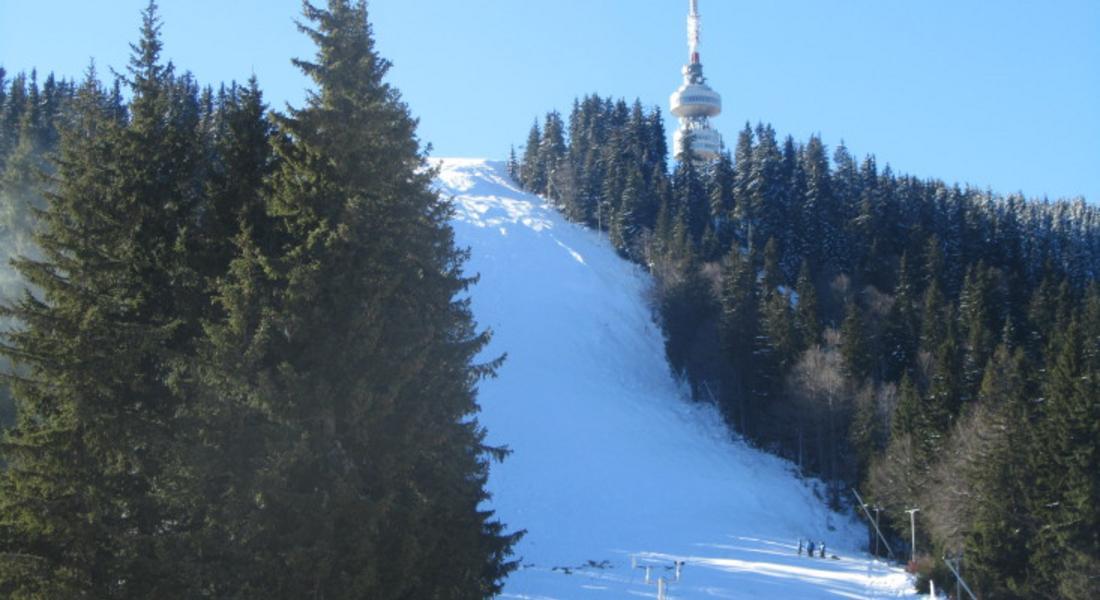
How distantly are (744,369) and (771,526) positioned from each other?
62.2ft

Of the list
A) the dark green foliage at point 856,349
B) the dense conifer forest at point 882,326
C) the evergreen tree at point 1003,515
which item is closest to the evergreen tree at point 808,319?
the dense conifer forest at point 882,326

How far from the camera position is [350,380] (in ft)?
50.5

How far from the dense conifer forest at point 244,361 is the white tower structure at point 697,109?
107 meters

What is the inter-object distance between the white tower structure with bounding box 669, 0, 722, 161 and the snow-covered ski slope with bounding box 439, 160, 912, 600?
32.5 meters

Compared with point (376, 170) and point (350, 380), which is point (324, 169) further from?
point (350, 380)

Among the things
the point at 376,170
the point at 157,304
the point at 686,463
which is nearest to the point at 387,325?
the point at 376,170

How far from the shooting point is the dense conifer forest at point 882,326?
36969 millimetres

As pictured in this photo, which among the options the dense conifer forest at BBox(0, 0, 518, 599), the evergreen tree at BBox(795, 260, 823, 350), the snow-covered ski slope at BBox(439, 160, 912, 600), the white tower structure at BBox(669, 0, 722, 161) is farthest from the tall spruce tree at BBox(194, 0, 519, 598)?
the white tower structure at BBox(669, 0, 722, 161)

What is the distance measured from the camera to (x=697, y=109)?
126250 mm

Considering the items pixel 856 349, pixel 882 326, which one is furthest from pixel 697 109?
pixel 856 349

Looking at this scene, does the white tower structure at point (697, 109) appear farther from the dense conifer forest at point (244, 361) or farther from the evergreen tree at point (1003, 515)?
the dense conifer forest at point (244, 361)

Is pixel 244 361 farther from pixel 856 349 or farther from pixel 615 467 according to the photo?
pixel 856 349

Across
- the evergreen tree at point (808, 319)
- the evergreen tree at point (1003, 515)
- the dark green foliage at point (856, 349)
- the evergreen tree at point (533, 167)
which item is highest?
the evergreen tree at point (533, 167)

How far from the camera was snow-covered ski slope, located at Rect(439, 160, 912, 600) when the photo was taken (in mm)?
37031
